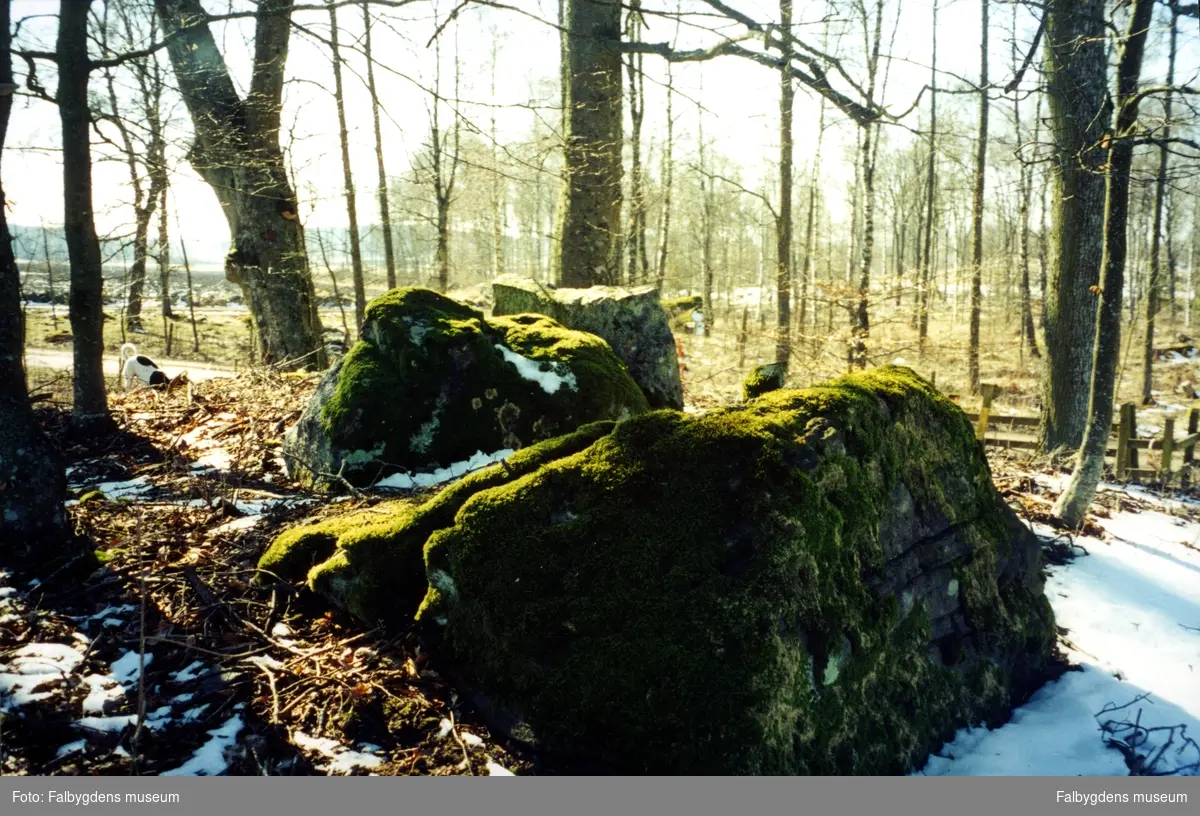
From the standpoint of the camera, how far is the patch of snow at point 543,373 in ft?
19.1

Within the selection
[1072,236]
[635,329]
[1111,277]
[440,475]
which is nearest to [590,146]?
[635,329]

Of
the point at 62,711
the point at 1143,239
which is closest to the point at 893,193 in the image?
the point at 1143,239

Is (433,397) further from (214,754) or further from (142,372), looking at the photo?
(142,372)

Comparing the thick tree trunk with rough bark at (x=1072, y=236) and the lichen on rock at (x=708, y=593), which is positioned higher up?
the thick tree trunk with rough bark at (x=1072, y=236)

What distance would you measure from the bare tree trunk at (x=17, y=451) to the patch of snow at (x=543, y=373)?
327 centimetres

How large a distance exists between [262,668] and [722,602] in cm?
200

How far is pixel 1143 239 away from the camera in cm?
3244

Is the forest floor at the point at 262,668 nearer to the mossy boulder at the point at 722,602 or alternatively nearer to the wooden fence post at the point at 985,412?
the mossy boulder at the point at 722,602

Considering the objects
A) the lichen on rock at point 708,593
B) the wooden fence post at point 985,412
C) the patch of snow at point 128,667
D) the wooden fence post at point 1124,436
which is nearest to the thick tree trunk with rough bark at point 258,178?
the patch of snow at point 128,667

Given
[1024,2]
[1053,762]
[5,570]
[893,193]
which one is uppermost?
[893,193]

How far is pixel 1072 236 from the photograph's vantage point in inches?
332

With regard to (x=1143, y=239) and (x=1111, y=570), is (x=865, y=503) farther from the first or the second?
(x=1143, y=239)

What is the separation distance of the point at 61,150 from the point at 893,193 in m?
37.3

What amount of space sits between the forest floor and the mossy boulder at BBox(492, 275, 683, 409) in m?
3.48
